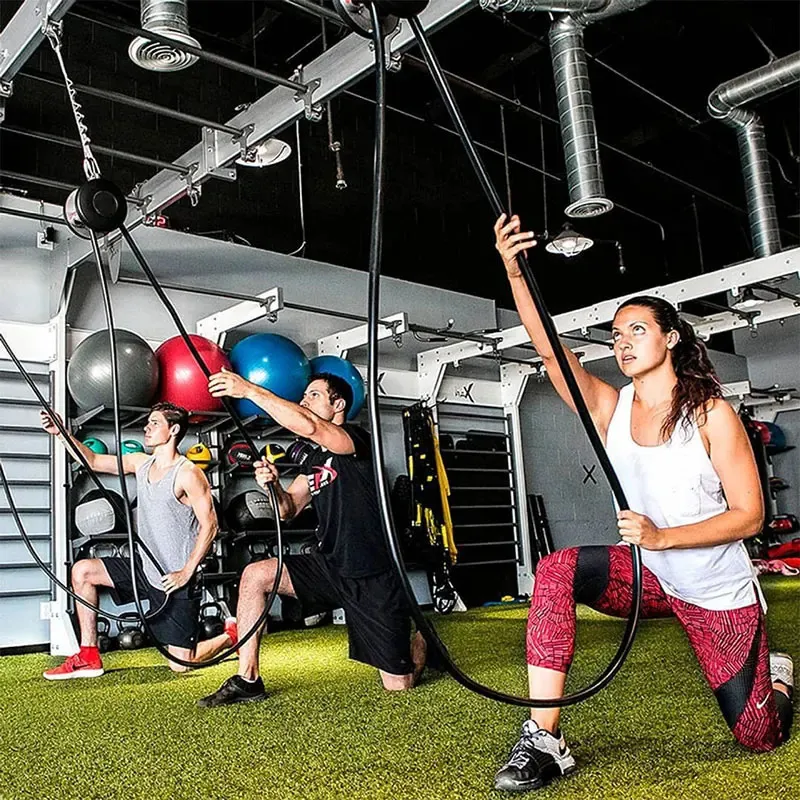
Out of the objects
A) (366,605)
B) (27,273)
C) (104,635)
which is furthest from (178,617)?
(27,273)

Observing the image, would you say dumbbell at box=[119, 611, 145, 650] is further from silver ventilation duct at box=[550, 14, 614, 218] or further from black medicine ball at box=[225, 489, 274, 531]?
silver ventilation duct at box=[550, 14, 614, 218]

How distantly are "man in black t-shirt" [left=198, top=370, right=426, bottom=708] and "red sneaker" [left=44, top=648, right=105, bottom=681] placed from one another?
1151 millimetres

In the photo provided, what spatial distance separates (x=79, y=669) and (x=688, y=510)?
118 inches

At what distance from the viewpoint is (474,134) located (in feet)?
25.0

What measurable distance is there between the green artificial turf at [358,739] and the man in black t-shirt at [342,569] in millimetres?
129

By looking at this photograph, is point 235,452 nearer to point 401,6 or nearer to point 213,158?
point 213,158

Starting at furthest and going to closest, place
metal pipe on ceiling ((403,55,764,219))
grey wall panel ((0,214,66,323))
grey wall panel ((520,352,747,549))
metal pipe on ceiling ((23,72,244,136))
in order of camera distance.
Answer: grey wall panel ((520,352,747,549)) < metal pipe on ceiling ((403,55,764,219)) < grey wall panel ((0,214,66,323)) < metal pipe on ceiling ((23,72,244,136))

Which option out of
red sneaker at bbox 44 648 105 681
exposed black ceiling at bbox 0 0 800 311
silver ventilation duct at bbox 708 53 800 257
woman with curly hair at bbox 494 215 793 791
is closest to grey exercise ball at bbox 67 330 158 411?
exposed black ceiling at bbox 0 0 800 311

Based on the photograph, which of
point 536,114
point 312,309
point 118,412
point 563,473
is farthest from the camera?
point 563,473

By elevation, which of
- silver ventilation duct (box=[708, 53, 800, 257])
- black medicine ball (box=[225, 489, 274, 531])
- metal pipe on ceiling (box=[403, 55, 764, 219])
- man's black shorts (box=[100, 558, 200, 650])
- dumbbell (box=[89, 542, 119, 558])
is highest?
metal pipe on ceiling (box=[403, 55, 764, 219])

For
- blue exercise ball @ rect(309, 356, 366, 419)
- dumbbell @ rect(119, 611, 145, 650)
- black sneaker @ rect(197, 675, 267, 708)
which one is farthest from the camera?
blue exercise ball @ rect(309, 356, 366, 419)

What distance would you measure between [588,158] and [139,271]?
3.15 m

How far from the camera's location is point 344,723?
2.67 m

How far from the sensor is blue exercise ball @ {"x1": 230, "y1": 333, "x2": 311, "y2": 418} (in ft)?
19.0
